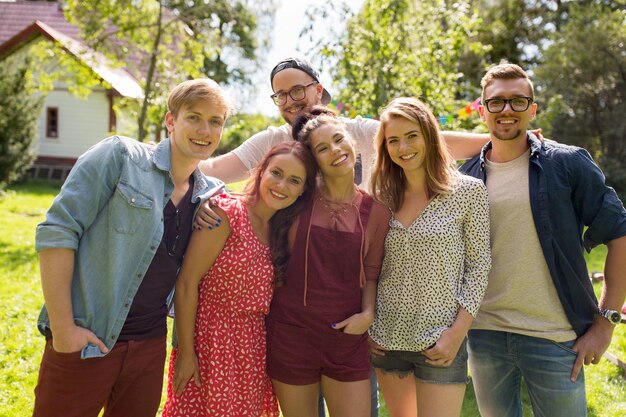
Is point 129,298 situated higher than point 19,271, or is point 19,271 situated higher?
point 129,298

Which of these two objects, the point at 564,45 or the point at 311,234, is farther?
the point at 564,45

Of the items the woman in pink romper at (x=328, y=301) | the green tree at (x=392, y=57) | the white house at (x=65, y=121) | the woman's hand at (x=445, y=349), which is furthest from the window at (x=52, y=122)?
the woman's hand at (x=445, y=349)

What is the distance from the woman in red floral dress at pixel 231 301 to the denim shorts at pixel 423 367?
65 centimetres

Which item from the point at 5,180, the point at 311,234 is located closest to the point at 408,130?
the point at 311,234

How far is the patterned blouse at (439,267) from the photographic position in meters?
2.86

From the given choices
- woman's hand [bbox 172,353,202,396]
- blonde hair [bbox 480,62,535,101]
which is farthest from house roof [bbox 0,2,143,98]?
blonde hair [bbox 480,62,535,101]

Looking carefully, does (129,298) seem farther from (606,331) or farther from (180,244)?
(606,331)

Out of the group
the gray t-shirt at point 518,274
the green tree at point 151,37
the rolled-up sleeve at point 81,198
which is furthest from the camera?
the green tree at point 151,37

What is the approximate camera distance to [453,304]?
286cm

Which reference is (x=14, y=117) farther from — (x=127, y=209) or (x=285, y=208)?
(x=127, y=209)

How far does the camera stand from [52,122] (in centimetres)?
2231

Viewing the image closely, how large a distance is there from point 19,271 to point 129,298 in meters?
7.03

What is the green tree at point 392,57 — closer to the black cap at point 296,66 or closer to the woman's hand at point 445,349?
the black cap at point 296,66

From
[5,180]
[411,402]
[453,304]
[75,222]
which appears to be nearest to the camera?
[75,222]
